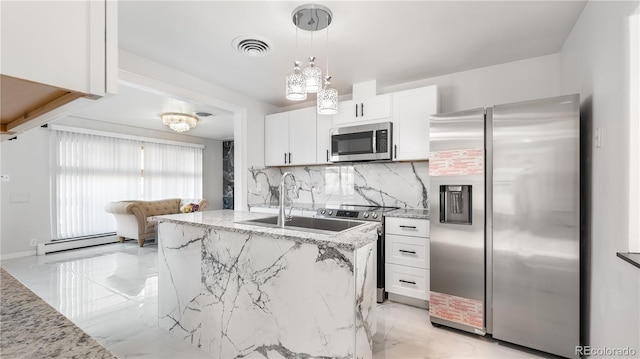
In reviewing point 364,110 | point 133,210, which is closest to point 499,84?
point 364,110

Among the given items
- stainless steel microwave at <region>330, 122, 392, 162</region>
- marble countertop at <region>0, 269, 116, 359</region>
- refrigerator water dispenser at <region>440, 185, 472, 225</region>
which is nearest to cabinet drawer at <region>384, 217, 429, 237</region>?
refrigerator water dispenser at <region>440, 185, 472, 225</region>

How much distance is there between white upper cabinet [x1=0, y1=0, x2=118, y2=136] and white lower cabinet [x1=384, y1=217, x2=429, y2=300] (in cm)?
Result: 266

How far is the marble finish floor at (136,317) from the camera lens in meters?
2.06

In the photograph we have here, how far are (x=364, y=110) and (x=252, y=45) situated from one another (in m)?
1.43

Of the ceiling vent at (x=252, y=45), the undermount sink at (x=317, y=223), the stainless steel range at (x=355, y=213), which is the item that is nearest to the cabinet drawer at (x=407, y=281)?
the stainless steel range at (x=355, y=213)

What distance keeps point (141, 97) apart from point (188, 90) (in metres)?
1.53

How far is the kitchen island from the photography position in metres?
1.51

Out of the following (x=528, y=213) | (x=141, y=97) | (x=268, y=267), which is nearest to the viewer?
(x=268, y=267)

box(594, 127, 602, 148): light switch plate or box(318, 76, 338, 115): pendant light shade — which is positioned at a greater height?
box(318, 76, 338, 115): pendant light shade

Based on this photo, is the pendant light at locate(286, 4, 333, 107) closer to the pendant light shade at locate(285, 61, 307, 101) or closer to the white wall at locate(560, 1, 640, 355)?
the pendant light shade at locate(285, 61, 307, 101)

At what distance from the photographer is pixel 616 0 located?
4.86 ft

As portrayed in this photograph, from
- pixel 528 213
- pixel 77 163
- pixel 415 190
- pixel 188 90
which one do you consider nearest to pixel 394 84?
pixel 415 190

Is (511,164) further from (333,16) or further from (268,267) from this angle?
(268,267)

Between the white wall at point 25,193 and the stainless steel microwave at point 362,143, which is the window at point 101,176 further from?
the stainless steel microwave at point 362,143
